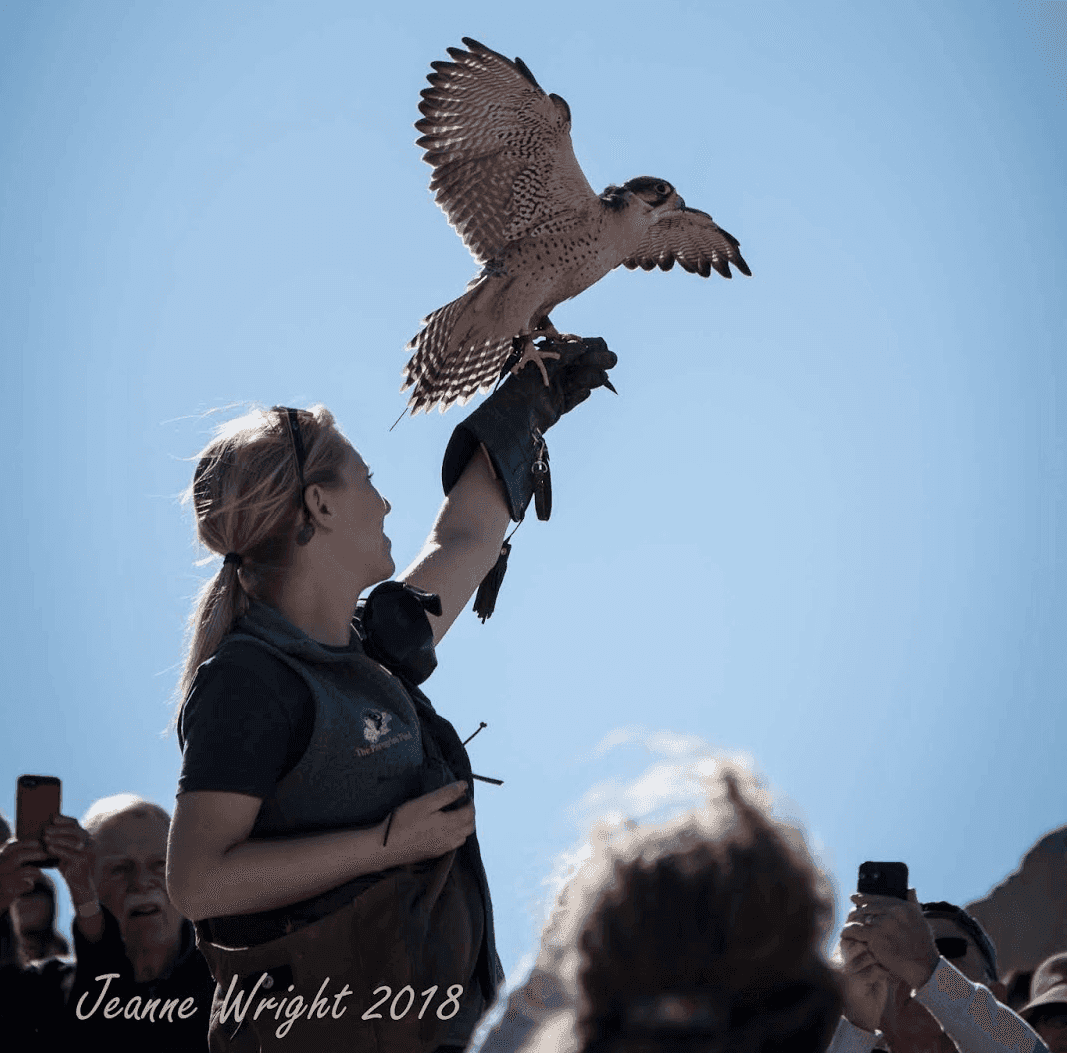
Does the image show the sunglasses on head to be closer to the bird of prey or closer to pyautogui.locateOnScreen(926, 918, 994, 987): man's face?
pyautogui.locateOnScreen(926, 918, 994, 987): man's face

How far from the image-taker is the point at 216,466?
89.2 inches

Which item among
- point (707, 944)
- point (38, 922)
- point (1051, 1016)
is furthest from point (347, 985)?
point (38, 922)

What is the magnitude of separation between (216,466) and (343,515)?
0.72ft

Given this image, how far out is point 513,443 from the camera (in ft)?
10.7

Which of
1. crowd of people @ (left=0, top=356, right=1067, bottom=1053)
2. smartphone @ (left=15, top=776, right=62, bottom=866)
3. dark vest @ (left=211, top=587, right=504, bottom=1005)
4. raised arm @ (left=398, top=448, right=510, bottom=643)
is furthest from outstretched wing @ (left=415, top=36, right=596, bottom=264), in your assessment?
dark vest @ (left=211, top=587, right=504, bottom=1005)

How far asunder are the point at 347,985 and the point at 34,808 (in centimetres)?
130

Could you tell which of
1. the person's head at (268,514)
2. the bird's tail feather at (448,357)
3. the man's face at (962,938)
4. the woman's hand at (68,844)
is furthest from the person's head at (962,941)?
the bird's tail feather at (448,357)

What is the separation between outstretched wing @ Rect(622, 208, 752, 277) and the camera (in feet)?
21.2

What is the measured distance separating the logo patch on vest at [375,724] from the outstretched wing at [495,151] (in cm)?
419

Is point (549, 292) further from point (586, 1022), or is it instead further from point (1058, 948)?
point (586, 1022)

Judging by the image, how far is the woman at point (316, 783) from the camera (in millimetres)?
1966

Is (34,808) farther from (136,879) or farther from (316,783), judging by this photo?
(316,783)

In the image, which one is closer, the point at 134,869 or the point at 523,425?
the point at 523,425

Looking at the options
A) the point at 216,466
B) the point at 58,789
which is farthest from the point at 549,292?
the point at 216,466
